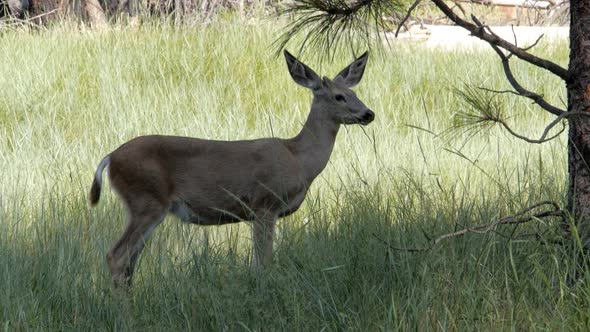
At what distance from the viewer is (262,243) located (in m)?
4.16

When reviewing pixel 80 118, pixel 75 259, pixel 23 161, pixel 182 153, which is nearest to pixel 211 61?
pixel 80 118

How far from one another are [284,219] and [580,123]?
1337mm

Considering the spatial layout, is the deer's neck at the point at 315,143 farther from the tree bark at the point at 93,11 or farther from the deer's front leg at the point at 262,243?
the tree bark at the point at 93,11

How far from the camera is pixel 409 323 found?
282 centimetres

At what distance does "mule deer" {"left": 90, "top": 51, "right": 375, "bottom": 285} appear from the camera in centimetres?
439

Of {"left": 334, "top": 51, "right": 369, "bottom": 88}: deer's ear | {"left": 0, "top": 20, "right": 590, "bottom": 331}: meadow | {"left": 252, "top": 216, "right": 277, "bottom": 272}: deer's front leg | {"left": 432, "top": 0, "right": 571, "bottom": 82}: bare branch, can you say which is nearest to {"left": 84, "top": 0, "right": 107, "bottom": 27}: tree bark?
{"left": 0, "top": 20, "right": 590, "bottom": 331}: meadow

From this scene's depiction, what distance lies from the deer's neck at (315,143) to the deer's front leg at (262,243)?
0.43m

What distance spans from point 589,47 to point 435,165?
2.49m

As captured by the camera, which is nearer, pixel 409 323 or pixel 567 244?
pixel 409 323

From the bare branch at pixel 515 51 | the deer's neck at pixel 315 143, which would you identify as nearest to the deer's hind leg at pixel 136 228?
the deer's neck at pixel 315 143

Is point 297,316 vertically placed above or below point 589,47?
below

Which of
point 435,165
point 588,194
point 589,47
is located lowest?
point 435,165

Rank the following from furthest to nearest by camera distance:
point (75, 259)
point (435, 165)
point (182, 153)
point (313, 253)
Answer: point (435, 165)
point (182, 153)
point (75, 259)
point (313, 253)

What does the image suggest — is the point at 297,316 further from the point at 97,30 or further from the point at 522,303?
the point at 97,30
